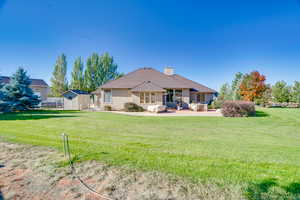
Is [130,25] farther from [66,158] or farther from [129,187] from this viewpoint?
[129,187]

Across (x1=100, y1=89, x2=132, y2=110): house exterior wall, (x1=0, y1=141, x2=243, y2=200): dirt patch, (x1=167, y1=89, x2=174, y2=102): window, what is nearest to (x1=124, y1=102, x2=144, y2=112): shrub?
(x1=100, y1=89, x2=132, y2=110): house exterior wall

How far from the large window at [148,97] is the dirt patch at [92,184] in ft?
50.0

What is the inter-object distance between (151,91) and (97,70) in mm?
26016

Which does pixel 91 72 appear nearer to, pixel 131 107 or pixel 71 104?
pixel 71 104

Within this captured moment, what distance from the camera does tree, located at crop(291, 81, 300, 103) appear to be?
27.7m

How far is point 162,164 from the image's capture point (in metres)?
3.12

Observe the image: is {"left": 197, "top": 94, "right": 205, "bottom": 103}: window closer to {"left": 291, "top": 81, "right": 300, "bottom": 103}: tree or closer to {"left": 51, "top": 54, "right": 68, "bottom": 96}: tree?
{"left": 291, "top": 81, "right": 300, "bottom": 103}: tree

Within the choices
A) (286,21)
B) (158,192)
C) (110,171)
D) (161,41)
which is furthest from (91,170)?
(161,41)

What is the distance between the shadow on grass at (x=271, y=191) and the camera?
6.71 feet

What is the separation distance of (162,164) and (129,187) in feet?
3.39

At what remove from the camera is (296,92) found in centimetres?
2797

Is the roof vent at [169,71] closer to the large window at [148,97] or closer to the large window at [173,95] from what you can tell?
the large window at [173,95]

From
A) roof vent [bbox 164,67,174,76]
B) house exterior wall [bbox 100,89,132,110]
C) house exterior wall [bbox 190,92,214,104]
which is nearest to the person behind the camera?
house exterior wall [bbox 100,89,132,110]

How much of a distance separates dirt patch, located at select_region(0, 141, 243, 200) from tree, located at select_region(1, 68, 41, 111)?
58.8ft
